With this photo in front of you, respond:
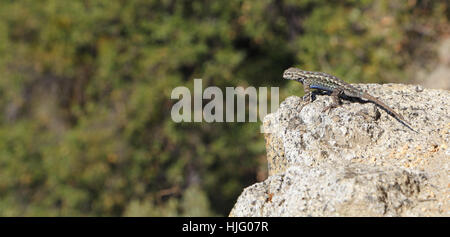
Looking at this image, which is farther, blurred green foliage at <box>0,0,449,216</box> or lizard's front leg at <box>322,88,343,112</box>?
blurred green foliage at <box>0,0,449,216</box>

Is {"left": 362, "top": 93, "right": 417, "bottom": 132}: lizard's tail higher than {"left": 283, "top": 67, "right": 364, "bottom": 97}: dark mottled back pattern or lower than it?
lower

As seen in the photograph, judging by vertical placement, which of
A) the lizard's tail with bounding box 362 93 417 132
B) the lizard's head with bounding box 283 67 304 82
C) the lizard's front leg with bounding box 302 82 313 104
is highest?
the lizard's head with bounding box 283 67 304 82

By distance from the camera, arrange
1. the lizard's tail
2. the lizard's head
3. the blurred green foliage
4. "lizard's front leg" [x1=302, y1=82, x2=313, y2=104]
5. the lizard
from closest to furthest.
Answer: the lizard's tail → the lizard → "lizard's front leg" [x1=302, y1=82, x2=313, y2=104] → the lizard's head → the blurred green foliage

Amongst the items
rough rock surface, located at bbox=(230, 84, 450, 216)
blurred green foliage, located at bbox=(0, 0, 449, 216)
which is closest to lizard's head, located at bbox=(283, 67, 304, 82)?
rough rock surface, located at bbox=(230, 84, 450, 216)

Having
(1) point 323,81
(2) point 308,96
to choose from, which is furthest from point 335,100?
(1) point 323,81

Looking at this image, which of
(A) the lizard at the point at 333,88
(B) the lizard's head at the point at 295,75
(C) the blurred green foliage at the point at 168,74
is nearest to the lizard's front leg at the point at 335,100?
(A) the lizard at the point at 333,88

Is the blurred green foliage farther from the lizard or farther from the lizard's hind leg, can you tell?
the lizard's hind leg
